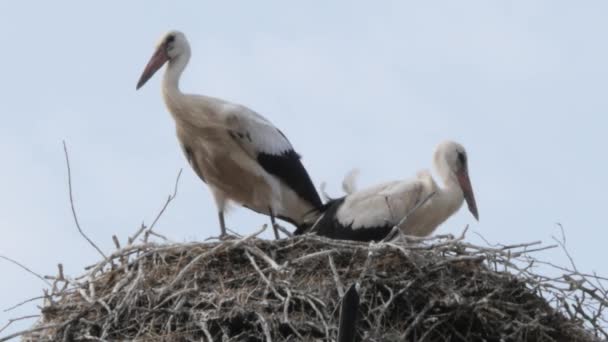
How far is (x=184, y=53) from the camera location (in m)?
11.5

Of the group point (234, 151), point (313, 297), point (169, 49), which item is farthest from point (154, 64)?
point (313, 297)

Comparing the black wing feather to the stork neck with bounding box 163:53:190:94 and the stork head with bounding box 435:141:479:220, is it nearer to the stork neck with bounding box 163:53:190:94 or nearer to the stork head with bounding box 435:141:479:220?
the stork head with bounding box 435:141:479:220

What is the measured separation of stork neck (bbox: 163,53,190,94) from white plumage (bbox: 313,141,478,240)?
4.40ft

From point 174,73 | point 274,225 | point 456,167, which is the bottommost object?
point 274,225

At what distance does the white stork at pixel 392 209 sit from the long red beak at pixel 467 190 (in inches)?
0.6

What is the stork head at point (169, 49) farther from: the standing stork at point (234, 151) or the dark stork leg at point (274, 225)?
the dark stork leg at point (274, 225)

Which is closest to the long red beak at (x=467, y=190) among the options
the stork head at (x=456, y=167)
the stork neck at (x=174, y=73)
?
the stork head at (x=456, y=167)

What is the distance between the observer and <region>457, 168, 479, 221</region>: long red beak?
37.0 ft

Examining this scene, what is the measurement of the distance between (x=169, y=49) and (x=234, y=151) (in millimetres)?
945

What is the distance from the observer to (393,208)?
34.7ft

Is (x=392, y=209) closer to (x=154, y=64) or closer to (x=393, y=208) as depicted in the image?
(x=393, y=208)

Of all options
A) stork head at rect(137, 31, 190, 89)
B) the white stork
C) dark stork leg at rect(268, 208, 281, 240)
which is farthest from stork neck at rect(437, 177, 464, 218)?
stork head at rect(137, 31, 190, 89)

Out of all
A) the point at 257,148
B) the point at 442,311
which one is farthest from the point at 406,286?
the point at 257,148

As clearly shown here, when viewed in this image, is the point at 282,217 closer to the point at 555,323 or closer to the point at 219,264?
the point at 219,264
